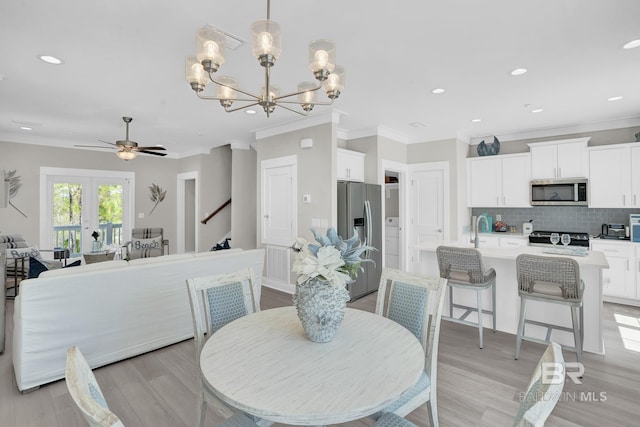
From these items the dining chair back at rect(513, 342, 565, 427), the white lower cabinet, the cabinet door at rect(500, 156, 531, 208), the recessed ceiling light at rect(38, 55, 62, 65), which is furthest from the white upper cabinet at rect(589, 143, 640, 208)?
the recessed ceiling light at rect(38, 55, 62, 65)

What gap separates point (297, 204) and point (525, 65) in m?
3.17

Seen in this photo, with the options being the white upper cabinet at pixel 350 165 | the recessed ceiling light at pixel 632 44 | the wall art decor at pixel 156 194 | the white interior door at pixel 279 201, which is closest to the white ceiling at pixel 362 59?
the recessed ceiling light at pixel 632 44

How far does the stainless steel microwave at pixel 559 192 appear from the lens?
4.75 meters

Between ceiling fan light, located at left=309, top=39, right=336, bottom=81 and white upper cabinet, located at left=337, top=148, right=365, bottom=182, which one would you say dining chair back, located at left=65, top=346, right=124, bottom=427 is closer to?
ceiling fan light, located at left=309, top=39, right=336, bottom=81

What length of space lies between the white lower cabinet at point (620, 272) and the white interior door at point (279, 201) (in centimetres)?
430

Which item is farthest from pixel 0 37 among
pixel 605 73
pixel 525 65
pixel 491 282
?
pixel 605 73

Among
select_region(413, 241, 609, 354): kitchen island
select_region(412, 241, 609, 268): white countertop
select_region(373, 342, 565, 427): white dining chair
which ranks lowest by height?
select_region(413, 241, 609, 354): kitchen island

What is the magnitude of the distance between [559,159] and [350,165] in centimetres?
314

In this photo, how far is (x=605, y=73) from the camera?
3.11m

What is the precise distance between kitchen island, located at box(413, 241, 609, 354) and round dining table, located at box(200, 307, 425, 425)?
214 centimetres

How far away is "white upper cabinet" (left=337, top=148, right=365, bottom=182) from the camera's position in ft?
16.0

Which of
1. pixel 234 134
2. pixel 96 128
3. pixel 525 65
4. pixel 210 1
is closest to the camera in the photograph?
Answer: pixel 210 1

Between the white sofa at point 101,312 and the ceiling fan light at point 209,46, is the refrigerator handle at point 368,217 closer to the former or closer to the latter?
the white sofa at point 101,312

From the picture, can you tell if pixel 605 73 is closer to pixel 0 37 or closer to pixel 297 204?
pixel 297 204
